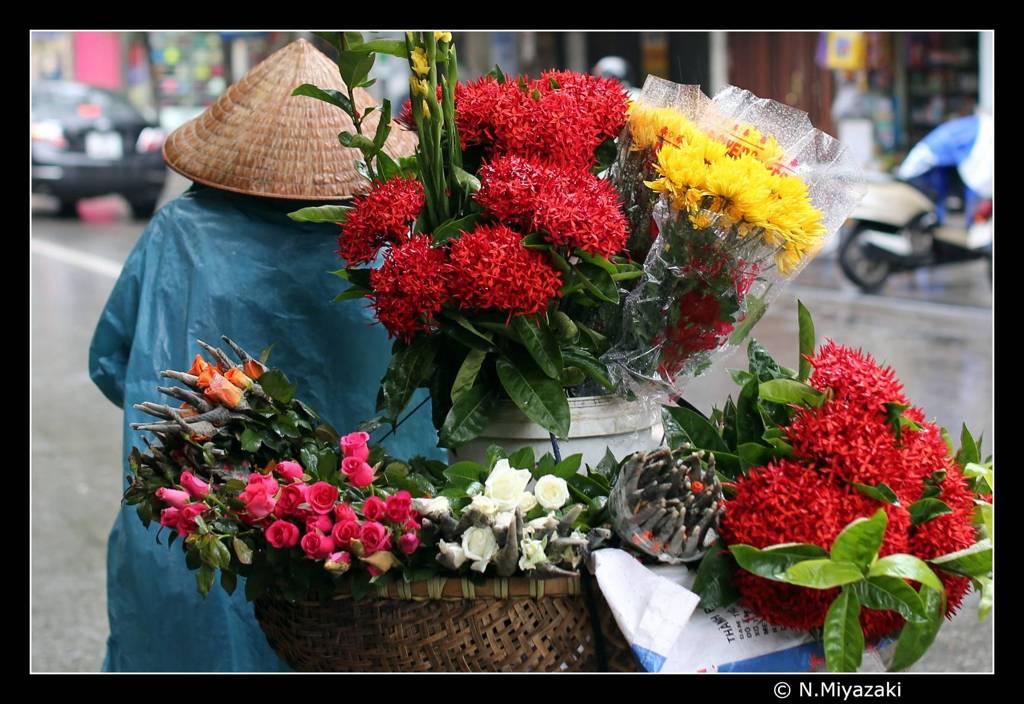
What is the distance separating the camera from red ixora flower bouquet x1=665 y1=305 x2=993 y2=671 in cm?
145

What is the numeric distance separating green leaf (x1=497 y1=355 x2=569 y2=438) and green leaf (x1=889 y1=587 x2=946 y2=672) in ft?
1.63

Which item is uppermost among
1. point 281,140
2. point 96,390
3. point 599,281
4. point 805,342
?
point 281,140

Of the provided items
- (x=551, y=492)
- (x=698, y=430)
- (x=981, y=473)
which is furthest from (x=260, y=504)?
(x=981, y=473)

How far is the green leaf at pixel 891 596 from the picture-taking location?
145cm

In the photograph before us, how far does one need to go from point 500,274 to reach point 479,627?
0.45 m

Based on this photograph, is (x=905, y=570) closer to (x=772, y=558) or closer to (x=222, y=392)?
(x=772, y=558)

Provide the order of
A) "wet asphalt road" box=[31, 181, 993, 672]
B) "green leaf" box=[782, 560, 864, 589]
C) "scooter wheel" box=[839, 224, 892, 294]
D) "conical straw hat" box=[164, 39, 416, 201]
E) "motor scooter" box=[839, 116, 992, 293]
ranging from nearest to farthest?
"green leaf" box=[782, 560, 864, 589]
"conical straw hat" box=[164, 39, 416, 201]
"wet asphalt road" box=[31, 181, 993, 672]
"motor scooter" box=[839, 116, 992, 293]
"scooter wheel" box=[839, 224, 892, 294]

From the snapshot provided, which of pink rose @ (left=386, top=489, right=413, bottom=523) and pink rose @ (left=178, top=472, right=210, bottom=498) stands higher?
pink rose @ (left=178, top=472, right=210, bottom=498)

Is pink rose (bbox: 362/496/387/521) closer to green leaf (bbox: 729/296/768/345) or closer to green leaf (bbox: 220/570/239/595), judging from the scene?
green leaf (bbox: 220/570/239/595)

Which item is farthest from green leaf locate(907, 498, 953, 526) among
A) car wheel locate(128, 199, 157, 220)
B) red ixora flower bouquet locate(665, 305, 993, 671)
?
car wheel locate(128, 199, 157, 220)

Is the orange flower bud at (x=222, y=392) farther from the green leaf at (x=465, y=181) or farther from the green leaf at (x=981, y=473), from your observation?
the green leaf at (x=981, y=473)

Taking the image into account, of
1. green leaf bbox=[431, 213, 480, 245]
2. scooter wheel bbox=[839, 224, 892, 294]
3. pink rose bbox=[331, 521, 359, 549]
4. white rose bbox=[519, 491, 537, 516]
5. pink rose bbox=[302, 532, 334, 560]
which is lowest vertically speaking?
scooter wheel bbox=[839, 224, 892, 294]

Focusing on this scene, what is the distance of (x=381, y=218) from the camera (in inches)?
64.4

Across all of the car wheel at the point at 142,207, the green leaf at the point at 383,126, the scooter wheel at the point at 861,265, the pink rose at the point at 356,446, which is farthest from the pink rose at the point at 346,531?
the car wheel at the point at 142,207
